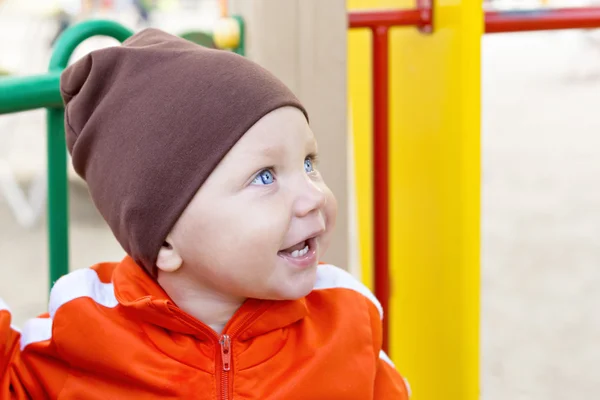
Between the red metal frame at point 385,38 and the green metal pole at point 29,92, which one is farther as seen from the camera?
the red metal frame at point 385,38

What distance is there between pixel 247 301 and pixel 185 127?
0.22m

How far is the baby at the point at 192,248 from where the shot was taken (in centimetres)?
89

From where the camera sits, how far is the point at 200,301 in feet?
3.17

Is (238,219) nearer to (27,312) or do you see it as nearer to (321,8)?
(321,8)

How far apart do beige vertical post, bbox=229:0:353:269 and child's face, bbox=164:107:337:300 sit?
0.39m

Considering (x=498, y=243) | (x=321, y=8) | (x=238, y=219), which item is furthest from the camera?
(x=498, y=243)

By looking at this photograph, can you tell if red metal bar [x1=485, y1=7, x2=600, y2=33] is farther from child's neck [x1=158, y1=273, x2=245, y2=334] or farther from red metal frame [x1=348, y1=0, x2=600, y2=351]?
child's neck [x1=158, y1=273, x2=245, y2=334]

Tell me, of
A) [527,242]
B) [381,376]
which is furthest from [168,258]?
[527,242]

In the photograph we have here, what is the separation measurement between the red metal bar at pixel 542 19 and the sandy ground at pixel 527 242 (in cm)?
87

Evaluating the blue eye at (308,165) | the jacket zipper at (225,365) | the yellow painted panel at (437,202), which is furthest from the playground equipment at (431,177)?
the jacket zipper at (225,365)

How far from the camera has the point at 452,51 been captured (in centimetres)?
131

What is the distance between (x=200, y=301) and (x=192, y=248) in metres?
0.09

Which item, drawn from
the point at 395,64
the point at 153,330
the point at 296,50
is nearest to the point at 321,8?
the point at 296,50

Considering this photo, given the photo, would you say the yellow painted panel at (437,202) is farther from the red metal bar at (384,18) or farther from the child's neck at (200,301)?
the child's neck at (200,301)
